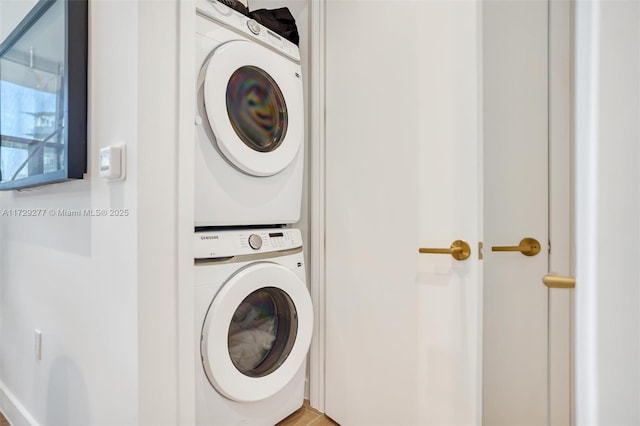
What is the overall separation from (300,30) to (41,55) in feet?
3.76

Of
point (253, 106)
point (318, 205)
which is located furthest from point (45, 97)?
point (318, 205)

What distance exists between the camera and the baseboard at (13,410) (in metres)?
1.47

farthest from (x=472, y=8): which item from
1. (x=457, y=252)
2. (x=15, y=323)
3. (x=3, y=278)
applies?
(x=3, y=278)

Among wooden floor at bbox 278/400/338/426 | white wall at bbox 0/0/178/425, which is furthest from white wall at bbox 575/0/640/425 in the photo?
wooden floor at bbox 278/400/338/426

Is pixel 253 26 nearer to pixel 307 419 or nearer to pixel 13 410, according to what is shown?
pixel 307 419

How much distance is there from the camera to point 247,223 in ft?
4.31

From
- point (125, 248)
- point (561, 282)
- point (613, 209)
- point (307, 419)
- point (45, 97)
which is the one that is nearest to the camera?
point (613, 209)

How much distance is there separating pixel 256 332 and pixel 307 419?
503 mm

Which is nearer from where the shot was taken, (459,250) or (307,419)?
(459,250)

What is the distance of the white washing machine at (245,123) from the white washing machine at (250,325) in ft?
0.39

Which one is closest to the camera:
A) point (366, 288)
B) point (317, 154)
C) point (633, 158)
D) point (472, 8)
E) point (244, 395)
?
point (633, 158)

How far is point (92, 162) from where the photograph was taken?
1.06 metres

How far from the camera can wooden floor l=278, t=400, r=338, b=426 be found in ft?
4.73

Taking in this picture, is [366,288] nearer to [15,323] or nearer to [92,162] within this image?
[92,162]
